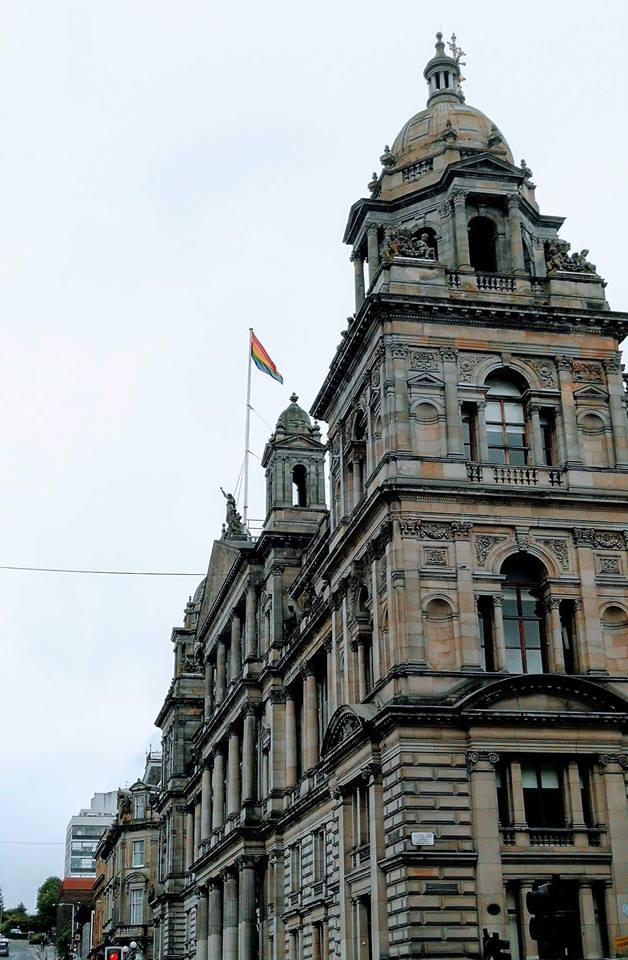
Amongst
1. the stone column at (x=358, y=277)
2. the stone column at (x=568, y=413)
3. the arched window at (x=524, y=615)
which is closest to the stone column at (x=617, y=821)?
the arched window at (x=524, y=615)

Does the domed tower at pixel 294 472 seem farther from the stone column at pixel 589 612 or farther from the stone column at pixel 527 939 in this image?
the stone column at pixel 527 939

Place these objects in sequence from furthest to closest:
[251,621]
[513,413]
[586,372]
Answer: [251,621]
[586,372]
[513,413]

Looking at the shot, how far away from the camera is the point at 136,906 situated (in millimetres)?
124312

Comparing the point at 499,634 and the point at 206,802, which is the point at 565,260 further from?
the point at 206,802

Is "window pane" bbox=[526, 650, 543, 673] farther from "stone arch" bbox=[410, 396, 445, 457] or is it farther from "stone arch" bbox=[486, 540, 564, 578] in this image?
"stone arch" bbox=[410, 396, 445, 457]

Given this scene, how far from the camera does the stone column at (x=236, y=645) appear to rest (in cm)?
7350

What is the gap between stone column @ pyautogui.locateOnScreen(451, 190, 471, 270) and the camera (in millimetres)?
49219

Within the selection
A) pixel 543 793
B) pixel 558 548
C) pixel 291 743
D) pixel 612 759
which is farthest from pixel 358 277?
pixel 543 793

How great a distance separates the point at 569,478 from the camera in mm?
46031

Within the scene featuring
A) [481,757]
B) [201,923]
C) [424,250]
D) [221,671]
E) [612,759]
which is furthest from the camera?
[201,923]

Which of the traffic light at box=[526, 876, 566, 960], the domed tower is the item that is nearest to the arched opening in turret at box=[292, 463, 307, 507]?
the domed tower

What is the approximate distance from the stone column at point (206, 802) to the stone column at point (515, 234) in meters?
41.5

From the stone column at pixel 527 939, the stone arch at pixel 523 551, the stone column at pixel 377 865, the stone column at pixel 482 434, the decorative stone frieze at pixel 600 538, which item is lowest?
the stone column at pixel 527 939

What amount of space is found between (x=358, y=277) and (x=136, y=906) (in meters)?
87.1
